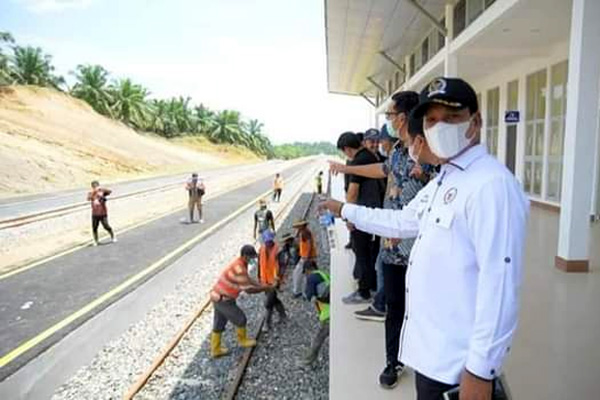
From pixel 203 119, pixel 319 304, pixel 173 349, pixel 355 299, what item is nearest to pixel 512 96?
pixel 319 304

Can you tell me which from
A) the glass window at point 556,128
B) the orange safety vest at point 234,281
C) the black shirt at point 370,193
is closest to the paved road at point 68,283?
the orange safety vest at point 234,281

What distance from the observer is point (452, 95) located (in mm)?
1562

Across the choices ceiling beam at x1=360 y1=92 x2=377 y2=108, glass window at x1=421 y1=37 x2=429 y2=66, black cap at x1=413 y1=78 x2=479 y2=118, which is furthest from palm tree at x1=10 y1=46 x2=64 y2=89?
black cap at x1=413 y1=78 x2=479 y2=118

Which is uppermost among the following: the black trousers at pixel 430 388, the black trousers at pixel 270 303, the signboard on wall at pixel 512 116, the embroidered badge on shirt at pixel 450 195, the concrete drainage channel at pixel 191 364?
the signboard on wall at pixel 512 116

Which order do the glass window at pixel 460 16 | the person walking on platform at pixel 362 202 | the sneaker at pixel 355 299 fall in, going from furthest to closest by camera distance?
the glass window at pixel 460 16 < the sneaker at pixel 355 299 < the person walking on platform at pixel 362 202

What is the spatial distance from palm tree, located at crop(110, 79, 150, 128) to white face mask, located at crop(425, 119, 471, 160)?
69.6m

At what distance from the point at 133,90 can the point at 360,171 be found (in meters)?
73.0

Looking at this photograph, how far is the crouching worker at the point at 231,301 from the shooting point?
666 centimetres

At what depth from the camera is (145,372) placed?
6.03m

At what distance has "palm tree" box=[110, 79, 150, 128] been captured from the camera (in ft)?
220

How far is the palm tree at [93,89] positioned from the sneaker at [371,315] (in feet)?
217

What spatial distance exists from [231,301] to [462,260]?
558 cm

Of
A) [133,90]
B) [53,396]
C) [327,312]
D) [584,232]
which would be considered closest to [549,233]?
[584,232]

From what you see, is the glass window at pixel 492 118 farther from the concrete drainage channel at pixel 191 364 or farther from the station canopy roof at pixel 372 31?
the concrete drainage channel at pixel 191 364
